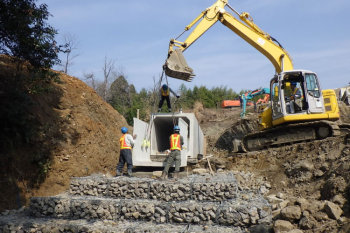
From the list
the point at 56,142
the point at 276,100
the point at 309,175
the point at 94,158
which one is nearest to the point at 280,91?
the point at 276,100

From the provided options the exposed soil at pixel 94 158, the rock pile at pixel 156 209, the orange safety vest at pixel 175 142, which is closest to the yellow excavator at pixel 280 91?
the exposed soil at pixel 94 158

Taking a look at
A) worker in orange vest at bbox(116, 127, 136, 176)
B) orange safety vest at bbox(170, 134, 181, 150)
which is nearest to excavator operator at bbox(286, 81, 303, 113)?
orange safety vest at bbox(170, 134, 181, 150)

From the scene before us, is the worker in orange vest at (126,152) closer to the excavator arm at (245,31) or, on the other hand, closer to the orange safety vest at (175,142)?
the orange safety vest at (175,142)

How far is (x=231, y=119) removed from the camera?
25.0m

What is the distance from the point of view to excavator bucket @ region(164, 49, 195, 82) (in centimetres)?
1076

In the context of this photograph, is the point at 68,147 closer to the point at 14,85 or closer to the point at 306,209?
the point at 14,85

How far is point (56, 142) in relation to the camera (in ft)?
36.3

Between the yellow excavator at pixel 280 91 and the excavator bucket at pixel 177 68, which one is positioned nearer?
the excavator bucket at pixel 177 68

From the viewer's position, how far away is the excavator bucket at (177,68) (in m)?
10.8

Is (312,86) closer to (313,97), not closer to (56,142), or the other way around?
(313,97)

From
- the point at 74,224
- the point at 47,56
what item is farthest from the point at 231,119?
the point at 74,224

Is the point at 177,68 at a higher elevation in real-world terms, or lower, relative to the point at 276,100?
higher

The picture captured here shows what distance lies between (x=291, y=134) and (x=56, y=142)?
8963 millimetres

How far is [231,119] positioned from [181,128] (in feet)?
43.1
